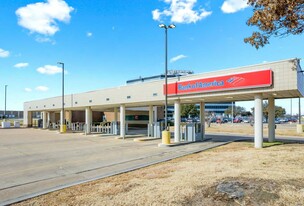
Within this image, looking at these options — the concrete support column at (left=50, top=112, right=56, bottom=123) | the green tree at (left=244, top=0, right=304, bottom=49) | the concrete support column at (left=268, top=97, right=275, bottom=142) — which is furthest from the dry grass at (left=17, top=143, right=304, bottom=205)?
the concrete support column at (left=50, top=112, right=56, bottom=123)

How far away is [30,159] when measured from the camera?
13.7m

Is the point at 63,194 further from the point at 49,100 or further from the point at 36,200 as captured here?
the point at 49,100

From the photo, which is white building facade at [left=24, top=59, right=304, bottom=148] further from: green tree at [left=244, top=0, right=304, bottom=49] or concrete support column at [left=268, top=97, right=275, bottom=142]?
green tree at [left=244, top=0, right=304, bottom=49]

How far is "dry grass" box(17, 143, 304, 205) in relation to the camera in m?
6.06

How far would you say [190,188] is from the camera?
697 cm

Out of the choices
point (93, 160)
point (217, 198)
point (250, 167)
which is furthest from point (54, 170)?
point (250, 167)

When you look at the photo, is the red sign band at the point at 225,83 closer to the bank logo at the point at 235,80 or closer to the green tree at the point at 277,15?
the bank logo at the point at 235,80

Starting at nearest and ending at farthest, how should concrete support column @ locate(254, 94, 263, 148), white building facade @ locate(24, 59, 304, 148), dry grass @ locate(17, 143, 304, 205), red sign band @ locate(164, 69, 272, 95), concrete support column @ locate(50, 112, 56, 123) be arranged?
dry grass @ locate(17, 143, 304, 205), white building facade @ locate(24, 59, 304, 148), red sign band @ locate(164, 69, 272, 95), concrete support column @ locate(254, 94, 263, 148), concrete support column @ locate(50, 112, 56, 123)

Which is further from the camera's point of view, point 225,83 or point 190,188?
point 225,83

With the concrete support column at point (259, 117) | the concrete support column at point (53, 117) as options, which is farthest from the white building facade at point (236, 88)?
the concrete support column at point (53, 117)

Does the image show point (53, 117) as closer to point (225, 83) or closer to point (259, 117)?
point (225, 83)

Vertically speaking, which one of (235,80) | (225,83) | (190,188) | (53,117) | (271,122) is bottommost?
(190,188)

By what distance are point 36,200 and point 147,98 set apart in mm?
15574

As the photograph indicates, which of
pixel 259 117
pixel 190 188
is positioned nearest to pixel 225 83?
pixel 259 117
